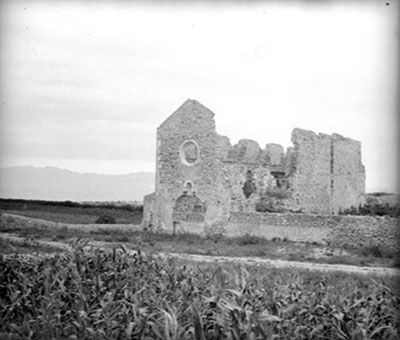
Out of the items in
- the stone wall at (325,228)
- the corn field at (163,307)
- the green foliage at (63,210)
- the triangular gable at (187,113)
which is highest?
the triangular gable at (187,113)

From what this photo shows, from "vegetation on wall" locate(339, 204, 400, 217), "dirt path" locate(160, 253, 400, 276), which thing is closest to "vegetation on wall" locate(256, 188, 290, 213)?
"vegetation on wall" locate(339, 204, 400, 217)

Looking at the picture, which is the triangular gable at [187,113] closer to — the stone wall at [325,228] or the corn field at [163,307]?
the stone wall at [325,228]

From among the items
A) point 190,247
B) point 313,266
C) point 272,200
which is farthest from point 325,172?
point 313,266

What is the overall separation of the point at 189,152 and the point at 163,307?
2198cm

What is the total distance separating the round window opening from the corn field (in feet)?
61.3

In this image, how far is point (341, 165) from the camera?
33.4m

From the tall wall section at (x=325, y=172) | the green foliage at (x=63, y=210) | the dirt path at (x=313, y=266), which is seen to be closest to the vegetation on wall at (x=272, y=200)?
the tall wall section at (x=325, y=172)

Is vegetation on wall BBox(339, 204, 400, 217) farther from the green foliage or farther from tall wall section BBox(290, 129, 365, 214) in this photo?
the green foliage

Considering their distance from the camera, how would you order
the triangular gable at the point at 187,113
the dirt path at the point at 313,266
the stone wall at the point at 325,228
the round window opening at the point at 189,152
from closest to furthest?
the dirt path at the point at 313,266, the stone wall at the point at 325,228, the triangular gable at the point at 187,113, the round window opening at the point at 189,152

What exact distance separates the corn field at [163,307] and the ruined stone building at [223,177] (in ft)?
57.9

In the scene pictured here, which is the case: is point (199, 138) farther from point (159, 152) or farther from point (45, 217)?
point (45, 217)

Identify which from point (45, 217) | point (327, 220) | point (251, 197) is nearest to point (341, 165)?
point (251, 197)

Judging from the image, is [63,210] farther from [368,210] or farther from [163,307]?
[163,307]

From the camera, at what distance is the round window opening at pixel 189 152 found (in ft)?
100
